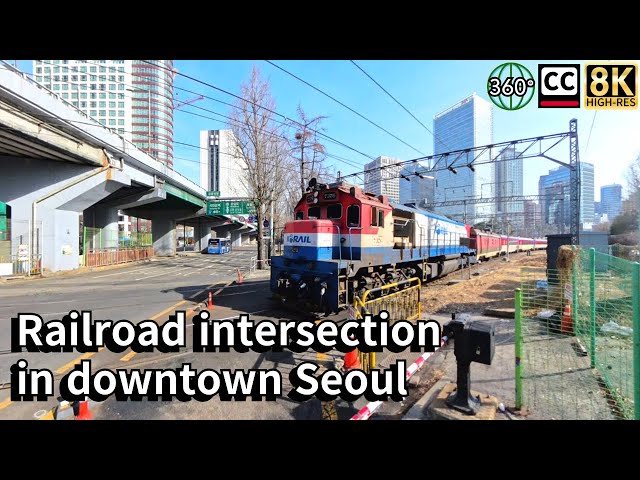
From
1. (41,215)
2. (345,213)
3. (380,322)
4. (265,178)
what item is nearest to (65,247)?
(41,215)

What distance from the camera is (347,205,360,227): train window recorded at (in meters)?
8.16

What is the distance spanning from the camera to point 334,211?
345 inches

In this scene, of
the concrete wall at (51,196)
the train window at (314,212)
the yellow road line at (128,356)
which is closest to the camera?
the yellow road line at (128,356)

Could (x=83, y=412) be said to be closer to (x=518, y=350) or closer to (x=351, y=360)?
(x=351, y=360)

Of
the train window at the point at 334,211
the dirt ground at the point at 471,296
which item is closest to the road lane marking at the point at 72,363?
the train window at the point at 334,211

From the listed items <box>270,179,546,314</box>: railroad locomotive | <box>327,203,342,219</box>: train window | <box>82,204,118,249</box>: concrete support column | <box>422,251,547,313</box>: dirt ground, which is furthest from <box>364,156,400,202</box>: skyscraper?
<box>82,204,118,249</box>: concrete support column

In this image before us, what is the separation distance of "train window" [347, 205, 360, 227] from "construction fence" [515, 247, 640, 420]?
4.26 metres

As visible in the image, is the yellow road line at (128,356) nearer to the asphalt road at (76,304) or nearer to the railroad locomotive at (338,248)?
the asphalt road at (76,304)

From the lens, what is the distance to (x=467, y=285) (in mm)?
12828

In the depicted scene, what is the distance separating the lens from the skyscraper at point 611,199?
38.2 m

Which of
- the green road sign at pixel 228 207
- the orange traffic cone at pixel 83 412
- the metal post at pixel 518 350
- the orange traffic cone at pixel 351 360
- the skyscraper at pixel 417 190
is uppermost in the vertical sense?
the skyscraper at pixel 417 190

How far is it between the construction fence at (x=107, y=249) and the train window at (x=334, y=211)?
70.3 ft

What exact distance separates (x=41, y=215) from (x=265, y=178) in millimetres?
13769

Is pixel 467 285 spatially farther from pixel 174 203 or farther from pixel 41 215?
pixel 174 203
